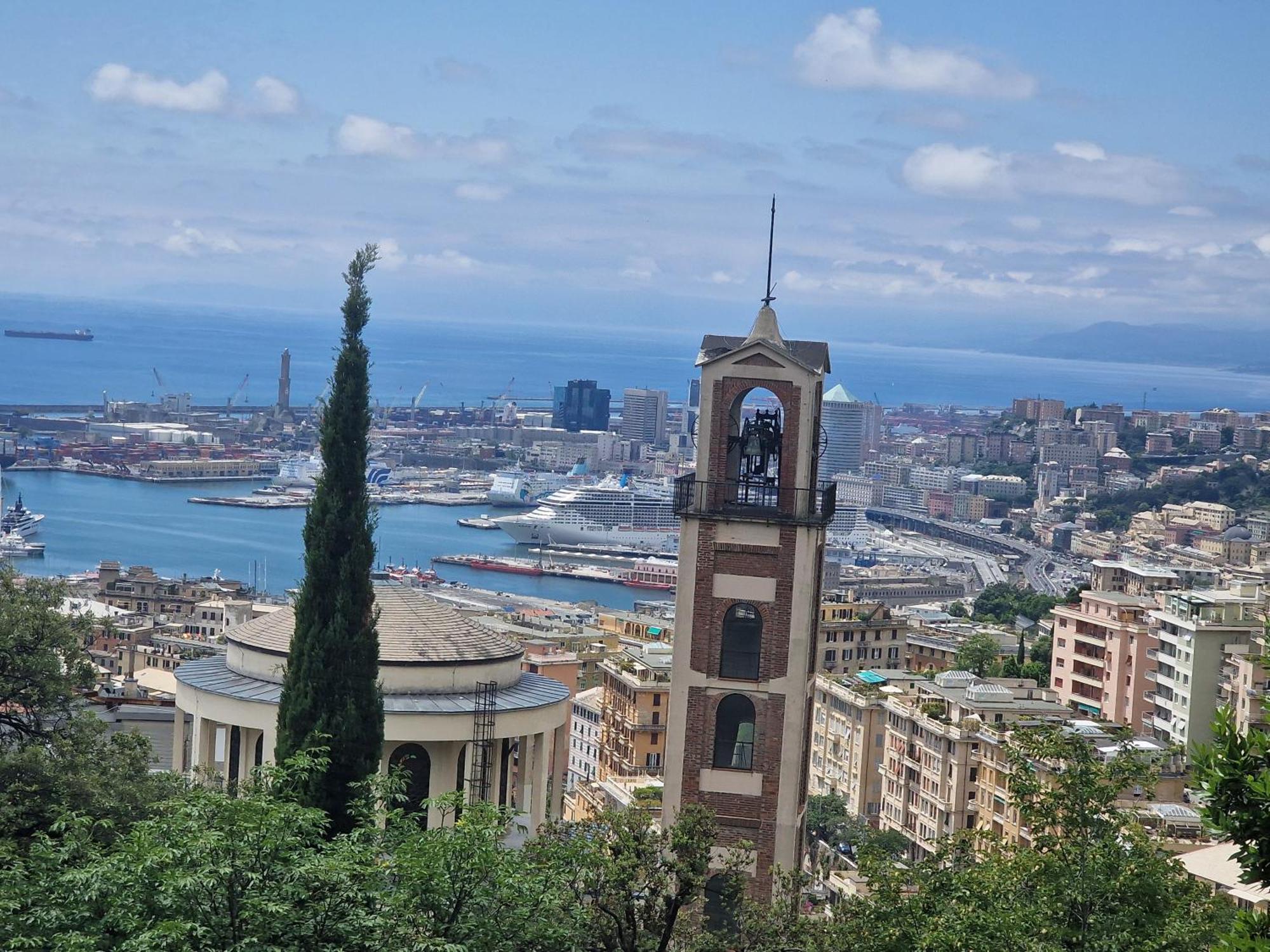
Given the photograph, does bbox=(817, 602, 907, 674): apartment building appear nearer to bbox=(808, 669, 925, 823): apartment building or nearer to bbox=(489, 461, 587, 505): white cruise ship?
bbox=(808, 669, 925, 823): apartment building

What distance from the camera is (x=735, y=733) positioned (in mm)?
14516

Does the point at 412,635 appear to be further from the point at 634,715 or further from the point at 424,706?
the point at 634,715

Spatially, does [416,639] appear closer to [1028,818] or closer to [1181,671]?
[1028,818]

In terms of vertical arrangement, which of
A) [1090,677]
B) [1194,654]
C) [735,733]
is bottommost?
[1090,677]

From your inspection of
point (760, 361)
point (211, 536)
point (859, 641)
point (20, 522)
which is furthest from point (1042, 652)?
point (20, 522)

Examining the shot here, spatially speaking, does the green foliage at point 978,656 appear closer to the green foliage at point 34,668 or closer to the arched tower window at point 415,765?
the arched tower window at point 415,765

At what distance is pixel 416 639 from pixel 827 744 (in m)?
33.3

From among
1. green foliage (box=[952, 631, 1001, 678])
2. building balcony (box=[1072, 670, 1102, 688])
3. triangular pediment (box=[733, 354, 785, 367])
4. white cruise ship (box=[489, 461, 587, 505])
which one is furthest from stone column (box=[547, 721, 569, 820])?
white cruise ship (box=[489, 461, 587, 505])

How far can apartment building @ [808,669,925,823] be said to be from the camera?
47.6 metres

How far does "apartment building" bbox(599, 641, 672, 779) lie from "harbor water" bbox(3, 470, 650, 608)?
58.3 meters

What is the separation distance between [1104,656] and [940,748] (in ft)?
35.8

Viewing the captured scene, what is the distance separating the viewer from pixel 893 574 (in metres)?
130

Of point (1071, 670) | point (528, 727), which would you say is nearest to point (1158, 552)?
point (1071, 670)

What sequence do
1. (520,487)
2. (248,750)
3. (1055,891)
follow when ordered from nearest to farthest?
(1055,891)
(248,750)
(520,487)
